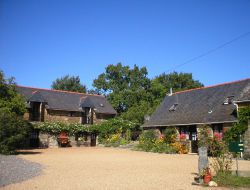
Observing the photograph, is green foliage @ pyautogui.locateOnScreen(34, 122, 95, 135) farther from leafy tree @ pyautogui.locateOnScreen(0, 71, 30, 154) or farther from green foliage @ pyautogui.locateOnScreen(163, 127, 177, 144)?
green foliage @ pyautogui.locateOnScreen(163, 127, 177, 144)

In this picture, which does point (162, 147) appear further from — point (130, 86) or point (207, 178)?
point (130, 86)

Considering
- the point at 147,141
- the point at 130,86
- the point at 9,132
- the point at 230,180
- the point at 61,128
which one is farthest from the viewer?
the point at 130,86

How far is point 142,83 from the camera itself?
6047 cm

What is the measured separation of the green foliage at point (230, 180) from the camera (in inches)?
408

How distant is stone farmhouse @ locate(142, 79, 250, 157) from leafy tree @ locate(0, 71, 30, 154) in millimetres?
14834

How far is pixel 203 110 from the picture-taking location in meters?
29.0

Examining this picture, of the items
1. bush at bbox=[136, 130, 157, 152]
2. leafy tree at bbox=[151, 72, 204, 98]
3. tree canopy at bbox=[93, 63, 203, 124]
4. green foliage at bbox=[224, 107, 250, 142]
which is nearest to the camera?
green foliage at bbox=[224, 107, 250, 142]

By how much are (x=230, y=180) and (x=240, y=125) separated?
12.4 m

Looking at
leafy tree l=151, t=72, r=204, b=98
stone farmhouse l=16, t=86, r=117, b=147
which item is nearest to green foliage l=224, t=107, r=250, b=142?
stone farmhouse l=16, t=86, r=117, b=147

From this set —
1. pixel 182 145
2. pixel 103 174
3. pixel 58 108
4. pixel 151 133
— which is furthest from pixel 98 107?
pixel 103 174

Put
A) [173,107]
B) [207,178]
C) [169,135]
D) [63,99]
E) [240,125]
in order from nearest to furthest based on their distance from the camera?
1. [207,178]
2. [240,125]
3. [169,135]
4. [173,107]
5. [63,99]

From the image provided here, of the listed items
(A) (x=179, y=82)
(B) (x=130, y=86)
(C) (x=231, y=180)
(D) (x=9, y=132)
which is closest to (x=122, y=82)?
(B) (x=130, y=86)

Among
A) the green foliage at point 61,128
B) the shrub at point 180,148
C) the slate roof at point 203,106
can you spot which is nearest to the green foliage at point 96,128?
the green foliage at point 61,128

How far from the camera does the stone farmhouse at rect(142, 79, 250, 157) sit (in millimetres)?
24625
